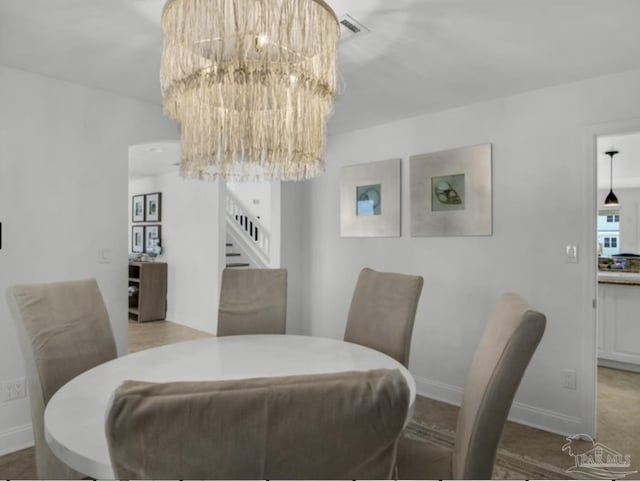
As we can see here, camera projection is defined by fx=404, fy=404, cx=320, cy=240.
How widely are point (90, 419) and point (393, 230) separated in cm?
281

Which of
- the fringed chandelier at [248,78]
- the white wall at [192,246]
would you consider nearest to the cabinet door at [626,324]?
the fringed chandelier at [248,78]

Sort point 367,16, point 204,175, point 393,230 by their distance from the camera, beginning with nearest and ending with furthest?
point 204,175, point 367,16, point 393,230

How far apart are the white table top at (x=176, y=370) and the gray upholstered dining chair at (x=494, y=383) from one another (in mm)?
219

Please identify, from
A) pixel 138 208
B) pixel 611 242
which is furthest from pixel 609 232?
pixel 138 208

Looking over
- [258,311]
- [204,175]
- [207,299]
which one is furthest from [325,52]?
[207,299]

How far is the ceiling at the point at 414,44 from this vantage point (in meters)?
1.81

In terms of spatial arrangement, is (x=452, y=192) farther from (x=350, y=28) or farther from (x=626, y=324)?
(x=626, y=324)

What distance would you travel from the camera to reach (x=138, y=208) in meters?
7.02

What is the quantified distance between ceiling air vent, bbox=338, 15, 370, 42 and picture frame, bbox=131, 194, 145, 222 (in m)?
5.73

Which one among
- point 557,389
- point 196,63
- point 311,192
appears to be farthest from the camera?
point 311,192

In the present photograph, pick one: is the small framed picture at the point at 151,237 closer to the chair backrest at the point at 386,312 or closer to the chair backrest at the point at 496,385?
the chair backrest at the point at 386,312

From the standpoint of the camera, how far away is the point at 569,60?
7.66 ft

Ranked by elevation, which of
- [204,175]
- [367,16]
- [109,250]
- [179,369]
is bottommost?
[179,369]

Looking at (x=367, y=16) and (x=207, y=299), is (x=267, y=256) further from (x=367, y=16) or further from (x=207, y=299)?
(x=367, y=16)
